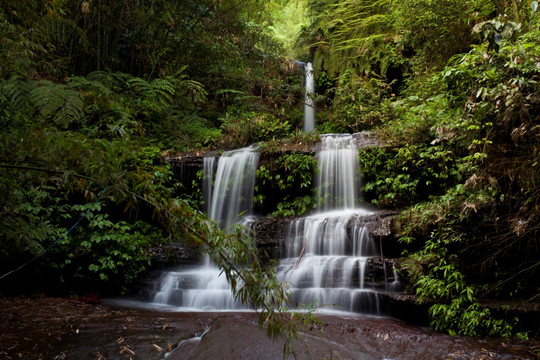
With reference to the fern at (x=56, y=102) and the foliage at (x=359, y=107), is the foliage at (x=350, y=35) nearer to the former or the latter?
the foliage at (x=359, y=107)

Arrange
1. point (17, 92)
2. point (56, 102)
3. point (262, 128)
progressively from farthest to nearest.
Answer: point (262, 128) < point (56, 102) < point (17, 92)

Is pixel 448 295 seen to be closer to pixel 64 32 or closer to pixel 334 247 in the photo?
pixel 334 247

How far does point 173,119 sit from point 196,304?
6594mm

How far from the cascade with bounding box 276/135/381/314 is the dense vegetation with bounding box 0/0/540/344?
453mm

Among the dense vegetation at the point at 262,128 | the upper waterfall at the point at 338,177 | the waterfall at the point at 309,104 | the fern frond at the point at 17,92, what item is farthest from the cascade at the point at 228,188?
the fern frond at the point at 17,92

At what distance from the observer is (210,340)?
356cm

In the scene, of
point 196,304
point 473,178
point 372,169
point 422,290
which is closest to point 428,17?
point 372,169

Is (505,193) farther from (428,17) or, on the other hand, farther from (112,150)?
(428,17)

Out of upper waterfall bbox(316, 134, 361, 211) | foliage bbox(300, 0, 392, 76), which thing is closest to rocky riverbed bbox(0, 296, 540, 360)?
upper waterfall bbox(316, 134, 361, 211)

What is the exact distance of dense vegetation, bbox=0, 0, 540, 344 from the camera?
9.60 ft

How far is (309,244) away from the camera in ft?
21.6

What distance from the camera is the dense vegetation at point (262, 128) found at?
2.93 metres

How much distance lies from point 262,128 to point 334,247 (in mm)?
4978

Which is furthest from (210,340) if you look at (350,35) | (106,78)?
(350,35)
